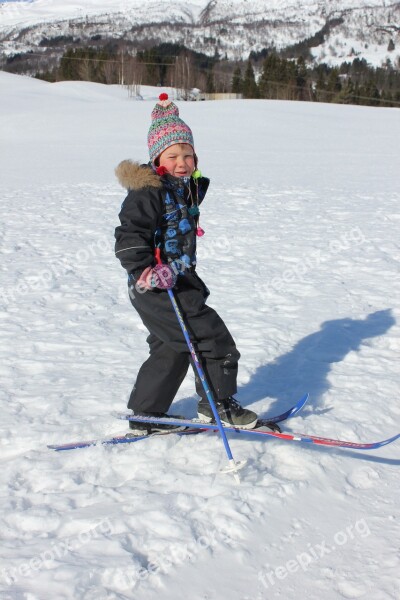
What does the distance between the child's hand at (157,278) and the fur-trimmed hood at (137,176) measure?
0.40 metres

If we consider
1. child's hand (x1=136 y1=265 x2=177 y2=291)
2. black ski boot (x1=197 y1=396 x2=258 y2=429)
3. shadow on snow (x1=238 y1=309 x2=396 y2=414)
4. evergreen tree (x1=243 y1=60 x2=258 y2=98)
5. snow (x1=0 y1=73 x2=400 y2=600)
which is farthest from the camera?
evergreen tree (x1=243 y1=60 x2=258 y2=98)

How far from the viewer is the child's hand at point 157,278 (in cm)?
281

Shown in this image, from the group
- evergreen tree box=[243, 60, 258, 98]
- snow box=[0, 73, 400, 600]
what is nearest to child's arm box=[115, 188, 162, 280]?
snow box=[0, 73, 400, 600]

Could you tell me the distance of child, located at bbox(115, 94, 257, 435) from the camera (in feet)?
9.37

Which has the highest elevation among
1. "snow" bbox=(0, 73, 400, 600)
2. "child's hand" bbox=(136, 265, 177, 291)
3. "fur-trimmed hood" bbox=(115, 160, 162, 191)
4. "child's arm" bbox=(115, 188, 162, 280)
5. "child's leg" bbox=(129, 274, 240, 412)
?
"fur-trimmed hood" bbox=(115, 160, 162, 191)

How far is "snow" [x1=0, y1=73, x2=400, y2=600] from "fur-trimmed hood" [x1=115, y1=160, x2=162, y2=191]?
1.32m

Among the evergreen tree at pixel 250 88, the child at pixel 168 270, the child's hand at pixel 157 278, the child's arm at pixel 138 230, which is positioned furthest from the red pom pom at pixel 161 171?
the evergreen tree at pixel 250 88

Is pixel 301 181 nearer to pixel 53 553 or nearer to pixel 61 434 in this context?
pixel 61 434

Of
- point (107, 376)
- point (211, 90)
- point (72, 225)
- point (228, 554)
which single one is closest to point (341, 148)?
point (72, 225)

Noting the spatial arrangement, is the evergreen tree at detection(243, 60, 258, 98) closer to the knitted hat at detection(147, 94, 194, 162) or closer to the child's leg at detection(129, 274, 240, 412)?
the knitted hat at detection(147, 94, 194, 162)

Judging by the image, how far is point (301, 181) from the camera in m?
13.2

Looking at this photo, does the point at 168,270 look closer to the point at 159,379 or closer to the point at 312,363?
the point at 159,379

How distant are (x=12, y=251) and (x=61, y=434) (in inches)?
183

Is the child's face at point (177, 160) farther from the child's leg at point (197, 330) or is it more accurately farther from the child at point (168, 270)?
the child's leg at point (197, 330)
